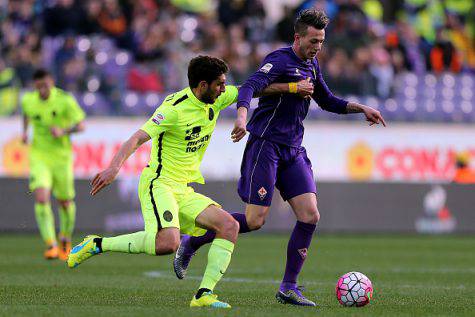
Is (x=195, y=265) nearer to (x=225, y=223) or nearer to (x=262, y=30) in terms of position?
(x=225, y=223)

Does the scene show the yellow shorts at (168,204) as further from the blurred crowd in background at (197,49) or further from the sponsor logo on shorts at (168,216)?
the blurred crowd in background at (197,49)

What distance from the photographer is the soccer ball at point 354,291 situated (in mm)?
8242

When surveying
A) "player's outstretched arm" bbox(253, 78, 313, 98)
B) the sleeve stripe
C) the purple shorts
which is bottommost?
the purple shorts

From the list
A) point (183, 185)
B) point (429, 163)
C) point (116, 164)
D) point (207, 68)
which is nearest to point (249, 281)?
point (183, 185)

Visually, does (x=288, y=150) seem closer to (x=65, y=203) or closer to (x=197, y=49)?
(x=65, y=203)

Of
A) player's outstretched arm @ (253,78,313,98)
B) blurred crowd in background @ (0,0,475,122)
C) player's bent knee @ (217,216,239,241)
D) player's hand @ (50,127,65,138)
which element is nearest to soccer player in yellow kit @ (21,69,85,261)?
player's hand @ (50,127,65,138)

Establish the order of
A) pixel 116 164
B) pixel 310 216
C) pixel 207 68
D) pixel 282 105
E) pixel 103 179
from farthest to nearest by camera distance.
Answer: pixel 282 105 → pixel 310 216 → pixel 207 68 → pixel 116 164 → pixel 103 179

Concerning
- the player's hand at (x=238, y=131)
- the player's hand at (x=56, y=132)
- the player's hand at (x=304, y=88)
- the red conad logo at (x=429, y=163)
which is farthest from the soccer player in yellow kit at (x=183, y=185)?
the red conad logo at (x=429, y=163)

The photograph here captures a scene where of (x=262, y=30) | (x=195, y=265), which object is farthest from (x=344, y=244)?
(x=262, y=30)

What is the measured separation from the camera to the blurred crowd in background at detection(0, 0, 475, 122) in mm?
19047

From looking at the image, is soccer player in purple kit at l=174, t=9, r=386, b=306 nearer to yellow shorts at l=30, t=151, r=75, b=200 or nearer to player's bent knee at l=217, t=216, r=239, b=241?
player's bent knee at l=217, t=216, r=239, b=241

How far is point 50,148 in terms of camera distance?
47.5 feet

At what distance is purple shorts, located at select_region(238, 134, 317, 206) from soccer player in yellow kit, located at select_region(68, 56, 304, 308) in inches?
18.8

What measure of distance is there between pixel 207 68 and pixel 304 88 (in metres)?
1.00
